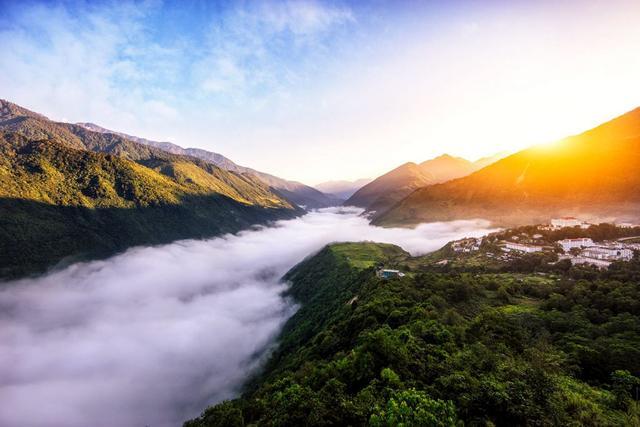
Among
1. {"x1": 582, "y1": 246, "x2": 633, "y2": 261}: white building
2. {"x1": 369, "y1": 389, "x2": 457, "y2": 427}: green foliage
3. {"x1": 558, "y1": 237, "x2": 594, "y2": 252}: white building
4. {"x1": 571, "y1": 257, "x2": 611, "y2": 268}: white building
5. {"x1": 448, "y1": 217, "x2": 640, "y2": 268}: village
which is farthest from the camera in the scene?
{"x1": 558, "y1": 237, "x2": 594, "y2": 252}: white building

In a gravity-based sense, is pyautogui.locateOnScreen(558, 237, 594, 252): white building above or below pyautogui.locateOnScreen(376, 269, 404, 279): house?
below

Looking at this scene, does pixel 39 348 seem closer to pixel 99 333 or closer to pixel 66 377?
pixel 99 333

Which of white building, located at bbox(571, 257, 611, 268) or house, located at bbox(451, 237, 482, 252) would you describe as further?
house, located at bbox(451, 237, 482, 252)

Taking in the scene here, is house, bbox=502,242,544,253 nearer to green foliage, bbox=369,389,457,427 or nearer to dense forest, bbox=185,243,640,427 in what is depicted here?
dense forest, bbox=185,243,640,427

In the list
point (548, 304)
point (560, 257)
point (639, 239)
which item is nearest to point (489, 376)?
point (548, 304)

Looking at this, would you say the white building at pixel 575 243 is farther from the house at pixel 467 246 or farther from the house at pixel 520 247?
the house at pixel 467 246

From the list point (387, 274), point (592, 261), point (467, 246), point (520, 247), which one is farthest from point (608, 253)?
point (387, 274)

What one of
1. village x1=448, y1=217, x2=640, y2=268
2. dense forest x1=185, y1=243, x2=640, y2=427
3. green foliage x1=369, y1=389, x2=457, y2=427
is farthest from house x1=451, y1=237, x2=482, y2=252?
green foliage x1=369, y1=389, x2=457, y2=427

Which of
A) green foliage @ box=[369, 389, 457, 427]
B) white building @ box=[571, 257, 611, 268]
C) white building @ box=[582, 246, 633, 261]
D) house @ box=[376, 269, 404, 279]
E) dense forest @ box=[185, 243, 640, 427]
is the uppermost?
green foliage @ box=[369, 389, 457, 427]

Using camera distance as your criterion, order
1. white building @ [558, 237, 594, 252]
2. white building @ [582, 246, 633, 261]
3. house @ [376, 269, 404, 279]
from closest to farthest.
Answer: white building @ [582, 246, 633, 261] < house @ [376, 269, 404, 279] < white building @ [558, 237, 594, 252]
